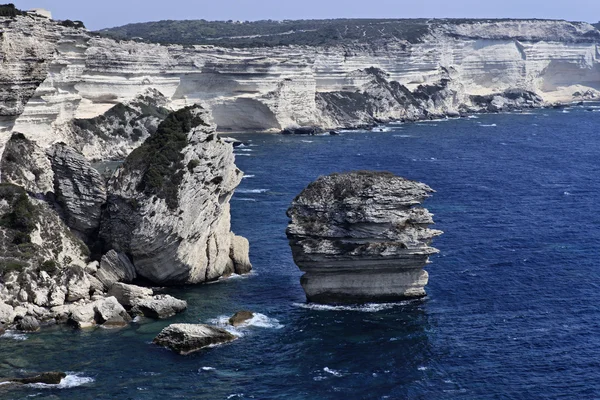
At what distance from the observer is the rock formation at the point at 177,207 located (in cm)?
5881

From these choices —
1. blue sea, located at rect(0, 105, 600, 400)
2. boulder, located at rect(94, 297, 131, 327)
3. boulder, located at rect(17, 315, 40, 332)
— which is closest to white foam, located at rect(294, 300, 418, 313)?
blue sea, located at rect(0, 105, 600, 400)

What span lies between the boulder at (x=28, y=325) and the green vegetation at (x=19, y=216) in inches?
285

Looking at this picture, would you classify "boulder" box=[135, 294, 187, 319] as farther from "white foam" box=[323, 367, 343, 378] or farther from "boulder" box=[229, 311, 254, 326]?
"white foam" box=[323, 367, 343, 378]

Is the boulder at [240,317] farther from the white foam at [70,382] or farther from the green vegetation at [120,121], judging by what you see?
the green vegetation at [120,121]

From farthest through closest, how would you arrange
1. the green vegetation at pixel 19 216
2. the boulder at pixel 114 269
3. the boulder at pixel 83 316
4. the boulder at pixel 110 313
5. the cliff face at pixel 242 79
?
the cliff face at pixel 242 79, the boulder at pixel 114 269, the green vegetation at pixel 19 216, the boulder at pixel 110 313, the boulder at pixel 83 316

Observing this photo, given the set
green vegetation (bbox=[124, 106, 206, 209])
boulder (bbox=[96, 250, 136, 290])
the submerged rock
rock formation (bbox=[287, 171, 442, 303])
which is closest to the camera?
the submerged rock

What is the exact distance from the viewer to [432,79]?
18962 centimetres

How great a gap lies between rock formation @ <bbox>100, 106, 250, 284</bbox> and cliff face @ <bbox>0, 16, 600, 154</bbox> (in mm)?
9639

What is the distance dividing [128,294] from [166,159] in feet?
35.6

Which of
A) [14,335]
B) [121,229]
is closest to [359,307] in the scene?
[121,229]

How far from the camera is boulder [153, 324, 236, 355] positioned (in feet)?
159

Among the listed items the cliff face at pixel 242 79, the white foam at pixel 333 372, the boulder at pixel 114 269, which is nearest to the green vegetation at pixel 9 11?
the cliff face at pixel 242 79

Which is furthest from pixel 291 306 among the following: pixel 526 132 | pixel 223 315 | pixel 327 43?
pixel 327 43

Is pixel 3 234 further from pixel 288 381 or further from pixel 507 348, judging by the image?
pixel 507 348
